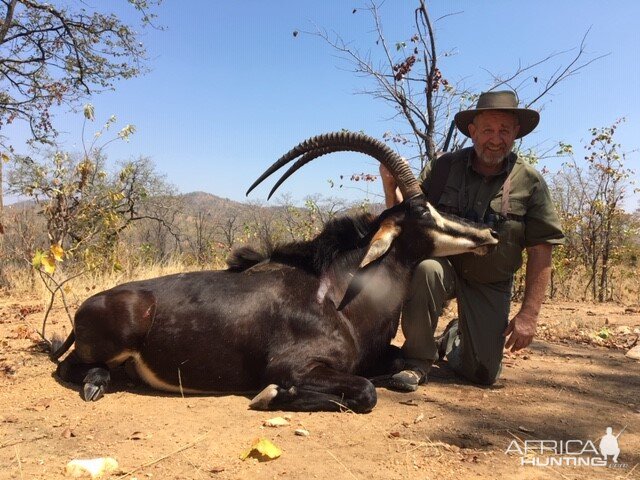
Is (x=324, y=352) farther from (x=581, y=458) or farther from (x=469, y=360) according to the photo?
(x=581, y=458)

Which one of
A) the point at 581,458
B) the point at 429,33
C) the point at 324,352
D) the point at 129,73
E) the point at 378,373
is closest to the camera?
the point at 581,458

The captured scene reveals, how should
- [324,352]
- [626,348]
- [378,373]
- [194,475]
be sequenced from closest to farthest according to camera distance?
[194,475] < [324,352] < [378,373] < [626,348]

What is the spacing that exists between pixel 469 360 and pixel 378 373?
0.87 meters

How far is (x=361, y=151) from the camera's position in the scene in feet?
16.2

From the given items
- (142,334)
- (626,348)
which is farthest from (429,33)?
(142,334)

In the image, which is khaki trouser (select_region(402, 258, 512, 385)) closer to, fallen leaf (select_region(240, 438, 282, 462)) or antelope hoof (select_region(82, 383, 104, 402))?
fallen leaf (select_region(240, 438, 282, 462))

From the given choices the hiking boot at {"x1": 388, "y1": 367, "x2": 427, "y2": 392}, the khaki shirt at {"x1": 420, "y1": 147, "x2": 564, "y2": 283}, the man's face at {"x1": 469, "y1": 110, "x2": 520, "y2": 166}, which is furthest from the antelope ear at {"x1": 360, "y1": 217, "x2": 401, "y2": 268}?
the man's face at {"x1": 469, "y1": 110, "x2": 520, "y2": 166}

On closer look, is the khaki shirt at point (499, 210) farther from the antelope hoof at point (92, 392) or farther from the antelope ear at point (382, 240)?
the antelope hoof at point (92, 392)

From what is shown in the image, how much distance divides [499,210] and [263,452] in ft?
10.2

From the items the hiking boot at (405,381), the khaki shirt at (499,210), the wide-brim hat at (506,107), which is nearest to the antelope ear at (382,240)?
the khaki shirt at (499,210)

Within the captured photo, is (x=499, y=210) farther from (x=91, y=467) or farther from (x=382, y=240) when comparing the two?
(x=91, y=467)

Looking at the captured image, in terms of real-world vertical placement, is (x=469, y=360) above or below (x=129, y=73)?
below

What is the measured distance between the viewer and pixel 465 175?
16.8 feet

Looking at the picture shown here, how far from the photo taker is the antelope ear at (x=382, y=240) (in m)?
4.52
